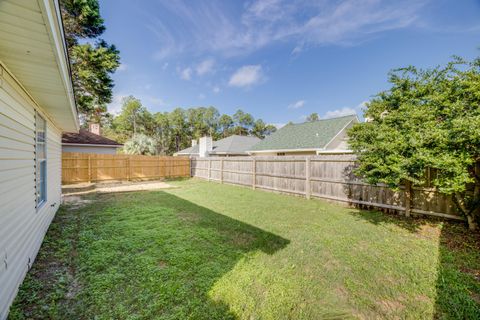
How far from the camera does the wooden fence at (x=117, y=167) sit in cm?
1180

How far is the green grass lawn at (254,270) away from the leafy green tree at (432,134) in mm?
1217

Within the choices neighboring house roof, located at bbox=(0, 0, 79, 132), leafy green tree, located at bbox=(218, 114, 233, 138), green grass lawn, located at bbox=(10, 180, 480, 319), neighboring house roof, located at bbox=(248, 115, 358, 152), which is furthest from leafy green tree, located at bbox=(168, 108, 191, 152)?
neighboring house roof, located at bbox=(0, 0, 79, 132)

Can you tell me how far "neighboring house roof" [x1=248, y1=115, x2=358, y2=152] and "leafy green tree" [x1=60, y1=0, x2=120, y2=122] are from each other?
10811 millimetres

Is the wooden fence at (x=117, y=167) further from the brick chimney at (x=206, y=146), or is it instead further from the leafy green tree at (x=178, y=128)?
the leafy green tree at (x=178, y=128)

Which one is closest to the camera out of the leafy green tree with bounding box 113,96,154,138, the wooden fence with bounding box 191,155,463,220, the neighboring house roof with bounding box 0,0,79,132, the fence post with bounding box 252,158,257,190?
the neighboring house roof with bounding box 0,0,79,132

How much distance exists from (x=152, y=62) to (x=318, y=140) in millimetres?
12353

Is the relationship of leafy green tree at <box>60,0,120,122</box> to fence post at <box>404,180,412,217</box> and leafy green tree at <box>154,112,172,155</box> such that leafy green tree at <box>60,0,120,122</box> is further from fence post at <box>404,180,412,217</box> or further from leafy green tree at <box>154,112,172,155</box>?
leafy green tree at <box>154,112,172,155</box>

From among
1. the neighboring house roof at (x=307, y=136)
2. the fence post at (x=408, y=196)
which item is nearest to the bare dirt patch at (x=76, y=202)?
the fence post at (x=408, y=196)

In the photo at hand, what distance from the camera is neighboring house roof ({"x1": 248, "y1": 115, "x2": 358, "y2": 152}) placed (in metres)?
12.8

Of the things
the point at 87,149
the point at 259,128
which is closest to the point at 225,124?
the point at 259,128

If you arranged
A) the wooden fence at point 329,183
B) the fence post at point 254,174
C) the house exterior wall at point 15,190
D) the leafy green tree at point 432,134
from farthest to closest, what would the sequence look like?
1. the fence post at point 254,174
2. the wooden fence at point 329,183
3. the leafy green tree at point 432,134
4. the house exterior wall at point 15,190

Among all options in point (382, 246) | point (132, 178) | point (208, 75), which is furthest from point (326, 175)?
point (208, 75)

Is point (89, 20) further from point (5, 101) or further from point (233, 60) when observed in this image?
point (5, 101)

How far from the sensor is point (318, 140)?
13.0m
